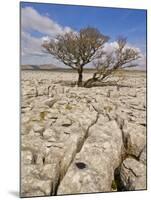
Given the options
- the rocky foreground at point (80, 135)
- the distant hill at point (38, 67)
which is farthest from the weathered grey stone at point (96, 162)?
the distant hill at point (38, 67)

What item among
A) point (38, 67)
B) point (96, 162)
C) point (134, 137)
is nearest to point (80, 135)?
point (96, 162)

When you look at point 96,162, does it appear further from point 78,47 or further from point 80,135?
point 78,47

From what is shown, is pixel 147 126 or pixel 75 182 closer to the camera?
pixel 75 182

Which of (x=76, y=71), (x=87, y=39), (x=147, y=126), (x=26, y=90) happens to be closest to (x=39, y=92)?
(x=26, y=90)

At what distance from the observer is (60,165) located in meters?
2.74

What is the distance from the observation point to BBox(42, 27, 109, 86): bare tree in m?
2.78

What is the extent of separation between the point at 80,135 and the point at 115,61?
559 mm

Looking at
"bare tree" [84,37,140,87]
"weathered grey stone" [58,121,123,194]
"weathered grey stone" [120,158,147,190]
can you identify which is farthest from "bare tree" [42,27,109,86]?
"weathered grey stone" [120,158,147,190]

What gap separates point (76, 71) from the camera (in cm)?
282

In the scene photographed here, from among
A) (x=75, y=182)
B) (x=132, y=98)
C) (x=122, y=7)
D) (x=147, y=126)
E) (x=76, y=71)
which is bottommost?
(x=75, y=182)

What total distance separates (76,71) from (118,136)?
53cm

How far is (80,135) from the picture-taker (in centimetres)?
282

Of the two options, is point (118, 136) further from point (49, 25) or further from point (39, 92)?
point (49, 25)

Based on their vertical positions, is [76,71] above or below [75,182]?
above
